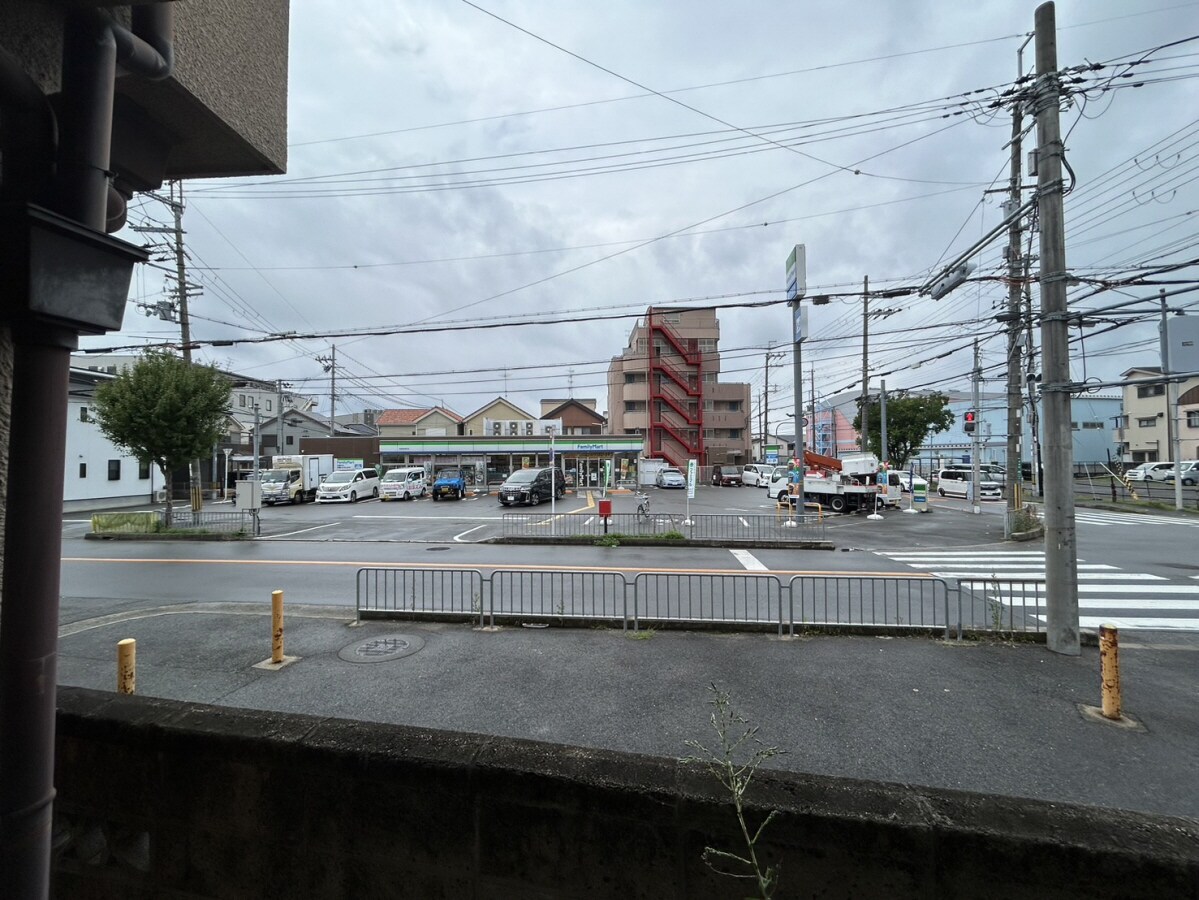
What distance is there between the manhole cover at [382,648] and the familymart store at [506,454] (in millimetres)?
33762

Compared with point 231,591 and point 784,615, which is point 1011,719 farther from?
point 231,591

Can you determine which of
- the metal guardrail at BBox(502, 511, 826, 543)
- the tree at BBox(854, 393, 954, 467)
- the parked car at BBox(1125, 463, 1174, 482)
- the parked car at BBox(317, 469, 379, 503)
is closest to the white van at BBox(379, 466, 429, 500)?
the parked car at BBox(317, 469, 379, 503)

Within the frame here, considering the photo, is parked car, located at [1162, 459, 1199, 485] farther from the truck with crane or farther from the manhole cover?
the manhole cover

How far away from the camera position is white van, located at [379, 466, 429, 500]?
32531 mm

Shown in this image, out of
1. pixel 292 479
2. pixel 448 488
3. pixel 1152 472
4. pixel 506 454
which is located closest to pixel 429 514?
pixel 448 488

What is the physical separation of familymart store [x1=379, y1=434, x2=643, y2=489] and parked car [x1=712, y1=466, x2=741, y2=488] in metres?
8.85

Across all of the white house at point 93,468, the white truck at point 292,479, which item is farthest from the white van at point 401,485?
the white house at point 93,468

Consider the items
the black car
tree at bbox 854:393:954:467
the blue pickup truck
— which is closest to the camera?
the black car

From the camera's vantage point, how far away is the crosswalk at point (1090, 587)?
8.36 meters

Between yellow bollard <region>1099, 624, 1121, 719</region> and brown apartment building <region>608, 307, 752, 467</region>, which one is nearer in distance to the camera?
yellow bollard <region>1099, 624, 1121, 719</region>

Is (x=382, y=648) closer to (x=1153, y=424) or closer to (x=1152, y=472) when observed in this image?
(x=1152, y=472)

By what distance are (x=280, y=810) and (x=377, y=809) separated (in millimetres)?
406

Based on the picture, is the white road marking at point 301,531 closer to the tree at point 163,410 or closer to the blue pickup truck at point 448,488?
the tree at point 163,410

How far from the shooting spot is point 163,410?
A: 58.6ft
